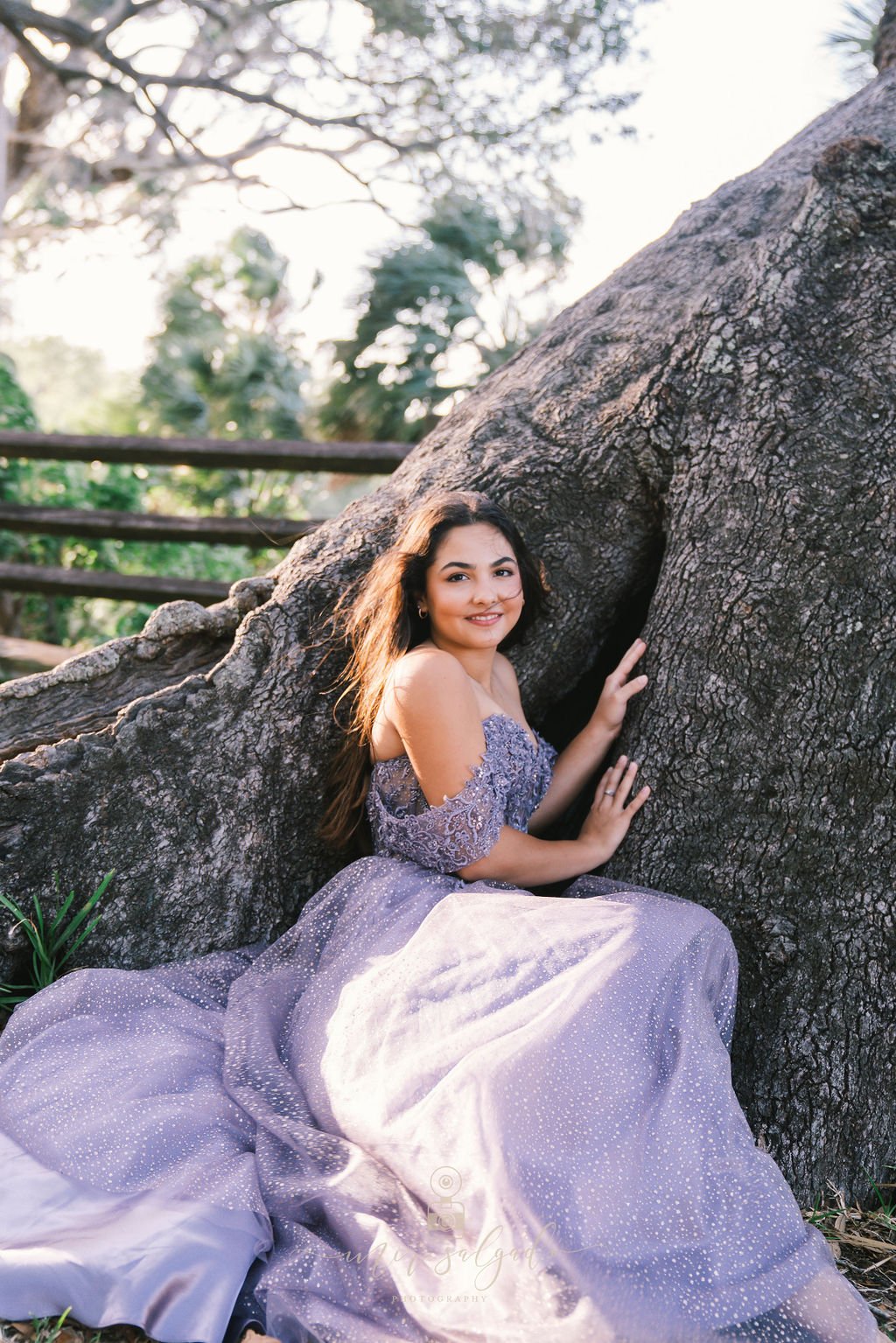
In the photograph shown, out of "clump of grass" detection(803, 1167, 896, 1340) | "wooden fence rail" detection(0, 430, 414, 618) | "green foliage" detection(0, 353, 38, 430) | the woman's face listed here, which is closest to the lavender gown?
"clump of grass" detection(803, 1167, 896, 1340)

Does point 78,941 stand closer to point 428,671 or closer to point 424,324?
point 428,671

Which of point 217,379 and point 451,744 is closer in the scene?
point 451,744

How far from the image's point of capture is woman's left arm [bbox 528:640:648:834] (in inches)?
121

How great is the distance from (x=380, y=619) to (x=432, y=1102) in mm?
1341

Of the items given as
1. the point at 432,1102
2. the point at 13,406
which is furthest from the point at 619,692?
the point at 13,406

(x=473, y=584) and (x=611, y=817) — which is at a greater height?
(x=473, y=584)

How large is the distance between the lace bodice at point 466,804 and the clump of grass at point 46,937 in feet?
2.45

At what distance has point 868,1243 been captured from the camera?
2.42 metres

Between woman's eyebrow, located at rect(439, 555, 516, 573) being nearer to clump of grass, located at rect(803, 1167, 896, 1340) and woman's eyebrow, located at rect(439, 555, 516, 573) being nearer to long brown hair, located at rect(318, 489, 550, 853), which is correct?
long brown hair, located at rect(318, 489, 550, 853)

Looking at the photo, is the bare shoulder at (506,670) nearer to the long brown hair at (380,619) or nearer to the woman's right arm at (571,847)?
the long brown hair at (380,619)

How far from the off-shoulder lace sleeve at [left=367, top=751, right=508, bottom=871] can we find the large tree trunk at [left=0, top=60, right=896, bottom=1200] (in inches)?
14.9

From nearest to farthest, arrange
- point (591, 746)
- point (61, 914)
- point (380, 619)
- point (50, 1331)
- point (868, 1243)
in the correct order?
point (50, 1331) < point (868, 1243) < point (61, 914) < point (380, 619) < point (591, 746)

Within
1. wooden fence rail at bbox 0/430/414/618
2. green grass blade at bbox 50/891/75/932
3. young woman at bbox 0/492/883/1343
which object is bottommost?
young woman at bbox 0/492/883/1343

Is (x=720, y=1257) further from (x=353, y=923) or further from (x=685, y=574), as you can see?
(x=685, y=574)
